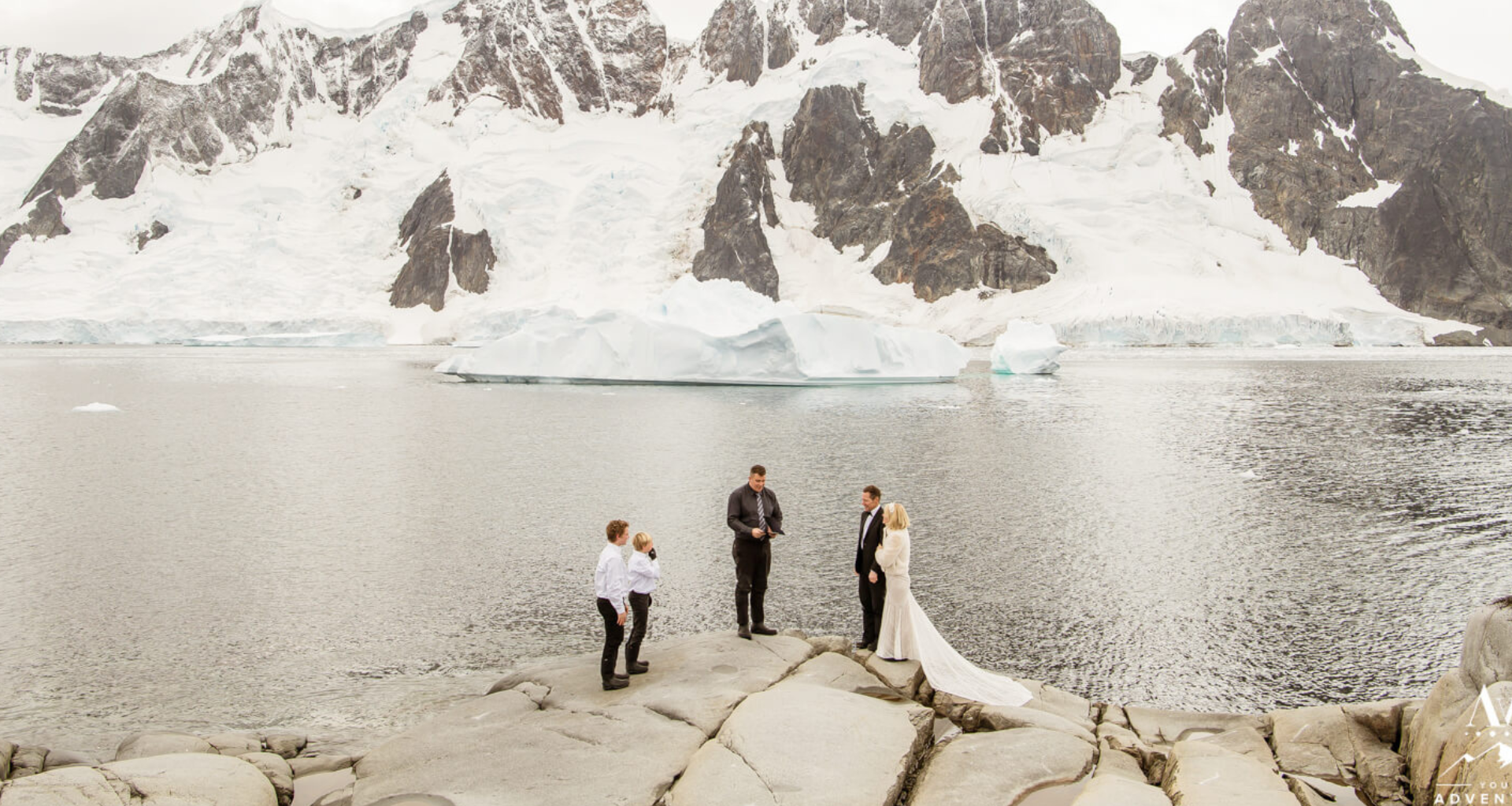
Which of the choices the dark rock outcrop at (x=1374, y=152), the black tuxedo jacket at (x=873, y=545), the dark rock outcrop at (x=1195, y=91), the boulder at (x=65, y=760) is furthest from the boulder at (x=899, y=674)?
the dark rock outcrop at (x=1195, y=91)

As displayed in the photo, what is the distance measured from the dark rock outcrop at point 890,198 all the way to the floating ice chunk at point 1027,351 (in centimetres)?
5068

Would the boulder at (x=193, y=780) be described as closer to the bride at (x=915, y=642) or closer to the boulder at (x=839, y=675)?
the boulder at (x=839, y=675)

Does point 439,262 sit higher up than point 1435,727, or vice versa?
point 439,262

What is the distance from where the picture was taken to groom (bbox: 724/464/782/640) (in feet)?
30.5

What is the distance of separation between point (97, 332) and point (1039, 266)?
98.0 m

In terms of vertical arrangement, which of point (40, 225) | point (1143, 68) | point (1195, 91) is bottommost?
point (40, 225)

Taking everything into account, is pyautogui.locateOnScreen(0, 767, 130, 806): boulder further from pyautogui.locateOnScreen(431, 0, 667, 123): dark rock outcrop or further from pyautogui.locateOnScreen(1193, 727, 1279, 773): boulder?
pyautogui.locateOnScreen(431, 0, 667, 123): dark rock outcrop

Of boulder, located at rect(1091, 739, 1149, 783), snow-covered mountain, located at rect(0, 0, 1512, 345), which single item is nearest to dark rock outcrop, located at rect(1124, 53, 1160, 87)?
snow-covered mountain, located at rect(0, 0, 1512, 345)

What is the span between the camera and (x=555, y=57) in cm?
→ 14162

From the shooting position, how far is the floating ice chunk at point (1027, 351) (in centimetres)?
5341

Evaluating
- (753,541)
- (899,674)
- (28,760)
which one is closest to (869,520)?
(753,541)

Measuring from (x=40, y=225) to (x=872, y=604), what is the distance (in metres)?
140

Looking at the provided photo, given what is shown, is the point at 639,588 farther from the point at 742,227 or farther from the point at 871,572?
the point at 742,227

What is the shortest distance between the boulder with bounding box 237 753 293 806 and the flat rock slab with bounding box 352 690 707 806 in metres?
0.49
